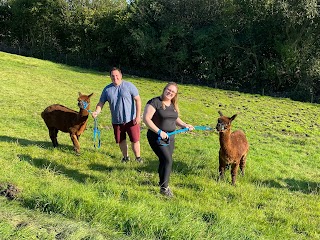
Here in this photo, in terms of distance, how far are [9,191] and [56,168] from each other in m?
2.08

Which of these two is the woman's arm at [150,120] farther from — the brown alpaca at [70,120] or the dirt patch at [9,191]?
the brown alpaca at [70,120]

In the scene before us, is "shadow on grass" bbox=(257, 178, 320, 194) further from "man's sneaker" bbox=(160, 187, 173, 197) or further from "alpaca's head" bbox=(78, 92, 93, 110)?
"alpaca's head" bbox=(78, 92, 93, 110)

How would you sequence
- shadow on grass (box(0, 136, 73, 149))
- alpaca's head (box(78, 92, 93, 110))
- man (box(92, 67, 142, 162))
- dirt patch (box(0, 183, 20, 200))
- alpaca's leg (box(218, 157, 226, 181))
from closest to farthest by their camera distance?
dirt patch (box(0, 183, 20, 200)) < alpaca's leg (box(218, 157, 226, 181)) < man (box(92, 67, 142, 162)) < alpaca's head (box(78, 92, 93, 110)) < shadow on grass (box(0, 136, 73, 149))

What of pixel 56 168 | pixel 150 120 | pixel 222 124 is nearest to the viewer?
pixel 150 120

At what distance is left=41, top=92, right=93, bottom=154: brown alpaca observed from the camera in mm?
8070

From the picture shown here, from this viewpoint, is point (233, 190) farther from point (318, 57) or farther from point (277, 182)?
point (318, 57)

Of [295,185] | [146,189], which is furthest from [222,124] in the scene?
[295,185]

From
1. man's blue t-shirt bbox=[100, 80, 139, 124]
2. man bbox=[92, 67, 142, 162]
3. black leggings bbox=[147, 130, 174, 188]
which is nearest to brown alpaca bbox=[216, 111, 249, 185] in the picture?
black leggings bbox=[147, 130, 174, 188]

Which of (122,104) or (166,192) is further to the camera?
(122,104)

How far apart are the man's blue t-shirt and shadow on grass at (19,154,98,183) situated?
4.69ft

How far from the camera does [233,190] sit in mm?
6641

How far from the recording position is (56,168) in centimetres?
697

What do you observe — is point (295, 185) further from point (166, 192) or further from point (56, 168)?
point (56, 168)

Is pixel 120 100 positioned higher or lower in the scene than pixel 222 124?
higher
